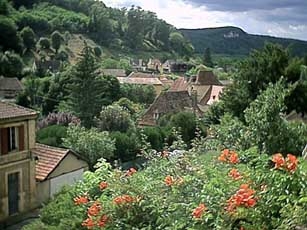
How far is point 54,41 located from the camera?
78.9 metres

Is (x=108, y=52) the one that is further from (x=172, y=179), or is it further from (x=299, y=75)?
(x=172, y=179)

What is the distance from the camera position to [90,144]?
21234 millimetres

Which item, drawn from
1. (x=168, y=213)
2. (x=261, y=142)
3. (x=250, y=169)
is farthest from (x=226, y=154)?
(x=261, y=142)

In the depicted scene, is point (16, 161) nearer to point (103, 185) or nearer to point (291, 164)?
point (103, 185)

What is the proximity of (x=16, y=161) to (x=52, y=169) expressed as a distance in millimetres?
1548

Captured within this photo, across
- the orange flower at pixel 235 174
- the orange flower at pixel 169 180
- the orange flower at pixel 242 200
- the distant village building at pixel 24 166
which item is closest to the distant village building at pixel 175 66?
the distant village building at pixel 24 166

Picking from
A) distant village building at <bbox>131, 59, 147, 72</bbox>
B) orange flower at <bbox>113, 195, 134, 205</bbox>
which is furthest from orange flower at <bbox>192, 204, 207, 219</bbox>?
distant village building at <bbox>131, 59, 147, 72</bbox>

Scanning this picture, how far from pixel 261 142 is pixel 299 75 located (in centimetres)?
1115

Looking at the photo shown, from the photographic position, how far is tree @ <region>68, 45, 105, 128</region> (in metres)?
34.3

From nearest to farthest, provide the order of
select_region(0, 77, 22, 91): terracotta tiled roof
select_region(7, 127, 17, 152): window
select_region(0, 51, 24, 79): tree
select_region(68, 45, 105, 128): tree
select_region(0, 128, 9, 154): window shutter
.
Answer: select_region(0, 128, 9, 154): window shutter → select_region(7, 127, 17, 152): window → select_region(68, 45, 105, 128): tree → select_region(0, 77, 22, 91): terracotta tiled roof → select_region(0, 51, 24, 79): tree

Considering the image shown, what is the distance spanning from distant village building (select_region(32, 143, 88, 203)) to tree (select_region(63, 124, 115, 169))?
12.8 ft

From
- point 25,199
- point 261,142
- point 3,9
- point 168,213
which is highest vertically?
point 3,9

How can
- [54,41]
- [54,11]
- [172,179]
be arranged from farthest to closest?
1. [54,11]
2. [54,41]
3. [172,179]

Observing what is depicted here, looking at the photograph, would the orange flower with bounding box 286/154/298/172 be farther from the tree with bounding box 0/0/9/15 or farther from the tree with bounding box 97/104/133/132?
the tree with bounding box 0/0/9/15
